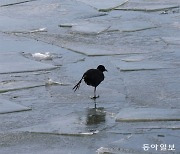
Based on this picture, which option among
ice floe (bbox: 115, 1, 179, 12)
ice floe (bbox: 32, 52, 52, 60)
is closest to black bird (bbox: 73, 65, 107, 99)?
ice floe (bbox: 32, 52, 52, 60)

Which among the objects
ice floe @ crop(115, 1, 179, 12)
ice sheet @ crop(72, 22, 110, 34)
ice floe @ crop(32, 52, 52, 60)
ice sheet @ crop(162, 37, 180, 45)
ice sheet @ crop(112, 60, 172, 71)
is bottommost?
ice sheet @ crop(112, 60, 172, 71)

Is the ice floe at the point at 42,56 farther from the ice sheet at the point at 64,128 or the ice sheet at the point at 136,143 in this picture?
the ice sheet at the point at 136,143

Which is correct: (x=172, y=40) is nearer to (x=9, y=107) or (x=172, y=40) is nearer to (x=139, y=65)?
(x=139, y=65)

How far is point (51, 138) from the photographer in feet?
18.3

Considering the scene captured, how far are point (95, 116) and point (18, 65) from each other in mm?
→ 2195

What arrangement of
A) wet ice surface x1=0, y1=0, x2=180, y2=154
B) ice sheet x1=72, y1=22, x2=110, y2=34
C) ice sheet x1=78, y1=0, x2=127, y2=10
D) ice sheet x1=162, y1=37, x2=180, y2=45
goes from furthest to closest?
ice sheet x1=78, y1=0, x2=127, y2=10, ice sheet x1=72, y1=22, x2=110, y2=34, ice sheet x1=162, y1=37, x2=180, y2=45, wet ice surface x1=0, y1=0, x2=180, y2=154

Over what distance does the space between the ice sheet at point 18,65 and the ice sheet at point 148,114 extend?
6.57 ft

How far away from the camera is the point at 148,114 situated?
604 cm

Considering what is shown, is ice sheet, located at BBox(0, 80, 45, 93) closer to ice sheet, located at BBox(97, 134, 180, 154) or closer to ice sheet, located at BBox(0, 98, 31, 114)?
ice sheet, located at BBox(0, 98, 31, 114)

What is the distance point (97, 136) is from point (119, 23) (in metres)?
5.14

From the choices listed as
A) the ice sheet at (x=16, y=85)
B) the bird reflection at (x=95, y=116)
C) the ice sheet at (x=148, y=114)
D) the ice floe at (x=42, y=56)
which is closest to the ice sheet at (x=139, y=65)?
the ice floe at (x=42, y=56)

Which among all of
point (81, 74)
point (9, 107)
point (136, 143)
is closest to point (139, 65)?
point (81, 74)

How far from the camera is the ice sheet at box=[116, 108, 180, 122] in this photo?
5.93m

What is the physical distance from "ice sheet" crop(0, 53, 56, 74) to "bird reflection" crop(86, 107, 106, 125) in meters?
1.72
